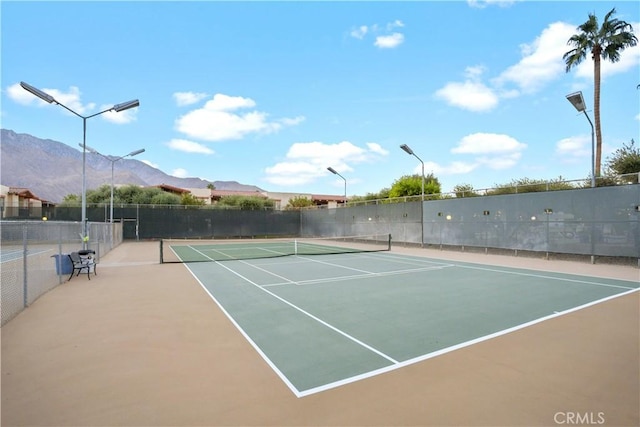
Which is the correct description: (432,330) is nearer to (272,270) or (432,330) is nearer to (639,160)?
(272,270)

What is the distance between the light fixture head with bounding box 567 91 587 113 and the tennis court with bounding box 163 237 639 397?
6.39m

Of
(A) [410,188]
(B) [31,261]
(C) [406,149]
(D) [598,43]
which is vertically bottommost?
(B) [31,261]

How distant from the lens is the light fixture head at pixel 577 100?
12.7 m

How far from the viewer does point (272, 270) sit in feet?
40.9

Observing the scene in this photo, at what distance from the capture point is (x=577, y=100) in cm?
1284

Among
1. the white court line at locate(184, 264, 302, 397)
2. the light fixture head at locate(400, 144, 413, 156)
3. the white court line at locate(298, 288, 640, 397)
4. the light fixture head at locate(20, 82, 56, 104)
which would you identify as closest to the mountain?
the light fixture head at locate(400, 144, 413, 156)

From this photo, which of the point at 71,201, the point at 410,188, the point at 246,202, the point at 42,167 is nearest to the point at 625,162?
the point at 410,188

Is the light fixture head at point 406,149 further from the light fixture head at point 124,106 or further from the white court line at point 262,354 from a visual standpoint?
the white court line at point 262,354

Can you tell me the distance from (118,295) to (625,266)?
17162mm

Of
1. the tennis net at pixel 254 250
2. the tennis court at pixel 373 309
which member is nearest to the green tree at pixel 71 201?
the tennis net at pixel 254 250

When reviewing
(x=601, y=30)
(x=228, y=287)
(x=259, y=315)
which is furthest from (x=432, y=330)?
(x=601, y=30)

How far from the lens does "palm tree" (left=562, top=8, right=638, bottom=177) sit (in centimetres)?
2279

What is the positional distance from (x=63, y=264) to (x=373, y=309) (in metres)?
9.47

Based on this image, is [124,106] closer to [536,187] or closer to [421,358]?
[421,358]
